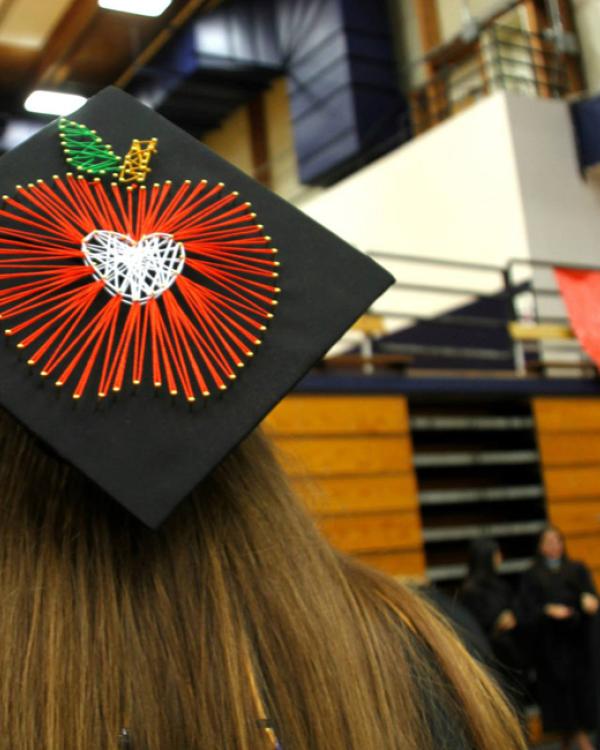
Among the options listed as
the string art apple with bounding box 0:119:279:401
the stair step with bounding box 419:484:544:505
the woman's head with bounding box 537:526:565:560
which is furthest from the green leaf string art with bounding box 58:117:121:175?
the stair step with bounding box 419:484:544:505

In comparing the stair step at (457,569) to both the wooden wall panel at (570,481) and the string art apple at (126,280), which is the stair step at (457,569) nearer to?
the wooden wall panel at (570,481)

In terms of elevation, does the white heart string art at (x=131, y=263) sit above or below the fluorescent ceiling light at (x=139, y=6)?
below

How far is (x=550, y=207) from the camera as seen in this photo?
A: 11.7 metres

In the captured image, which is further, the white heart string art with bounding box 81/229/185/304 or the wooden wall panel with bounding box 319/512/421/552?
the wooden wall panel with bounding box 319/512/421/552

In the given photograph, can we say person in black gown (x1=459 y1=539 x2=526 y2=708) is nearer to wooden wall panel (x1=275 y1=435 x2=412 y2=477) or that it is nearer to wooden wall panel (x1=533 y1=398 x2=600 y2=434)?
wooden wall panel (x1=275 y1=435 x2=412 y2=477)

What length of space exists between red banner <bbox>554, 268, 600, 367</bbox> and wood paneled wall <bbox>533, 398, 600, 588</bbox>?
0.63 m

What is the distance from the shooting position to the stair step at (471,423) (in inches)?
342

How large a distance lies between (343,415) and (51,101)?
6945 millimetres

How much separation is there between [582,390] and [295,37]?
26.9ft

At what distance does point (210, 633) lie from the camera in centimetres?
86

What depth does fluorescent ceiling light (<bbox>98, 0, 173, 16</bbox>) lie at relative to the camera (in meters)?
10.0

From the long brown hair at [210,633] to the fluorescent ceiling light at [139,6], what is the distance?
9.83 meters

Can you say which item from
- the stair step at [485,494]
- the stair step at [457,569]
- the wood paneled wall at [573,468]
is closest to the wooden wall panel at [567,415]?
the wood paneled wall at [573,468]

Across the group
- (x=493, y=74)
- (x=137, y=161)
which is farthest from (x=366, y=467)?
(x=493, y=74)
